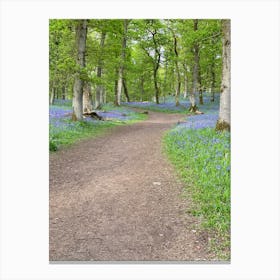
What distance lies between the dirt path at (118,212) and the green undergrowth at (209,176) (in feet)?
0.67

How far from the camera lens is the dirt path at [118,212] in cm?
364

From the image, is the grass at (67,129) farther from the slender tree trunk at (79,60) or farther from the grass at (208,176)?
the grass at (208,176)

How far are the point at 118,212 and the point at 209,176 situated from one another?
6.04 feet

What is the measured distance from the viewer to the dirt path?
364cm

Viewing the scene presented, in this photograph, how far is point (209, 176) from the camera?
5379 millimetres

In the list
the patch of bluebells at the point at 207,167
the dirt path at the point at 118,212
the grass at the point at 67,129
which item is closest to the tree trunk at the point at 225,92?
the patch of bluebells at the point at 207,167

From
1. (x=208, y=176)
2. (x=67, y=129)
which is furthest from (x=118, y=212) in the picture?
(x=67, y=129)

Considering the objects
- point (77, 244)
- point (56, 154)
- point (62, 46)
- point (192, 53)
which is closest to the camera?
point (77, 244)

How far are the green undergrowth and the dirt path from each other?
0.67 ft

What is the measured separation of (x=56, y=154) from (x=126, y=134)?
3.76 metres
